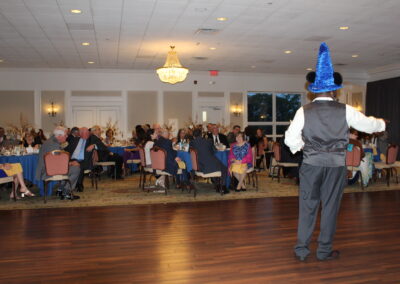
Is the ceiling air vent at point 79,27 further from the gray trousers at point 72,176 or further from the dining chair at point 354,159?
the dining chair at point 354,159

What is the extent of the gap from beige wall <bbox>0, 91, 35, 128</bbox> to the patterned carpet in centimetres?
667

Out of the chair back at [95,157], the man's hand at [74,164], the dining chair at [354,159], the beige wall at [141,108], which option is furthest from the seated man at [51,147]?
the beige wall at [141,108]

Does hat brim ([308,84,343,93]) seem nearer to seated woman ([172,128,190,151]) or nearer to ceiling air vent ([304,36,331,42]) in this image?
seated woman ([172,128,190,151])

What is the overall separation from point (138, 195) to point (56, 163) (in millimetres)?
1666

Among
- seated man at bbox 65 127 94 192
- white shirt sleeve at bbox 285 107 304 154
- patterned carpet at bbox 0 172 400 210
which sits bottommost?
patterned carpet at bbox 0 172 400 210

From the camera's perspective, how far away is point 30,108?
587 inches

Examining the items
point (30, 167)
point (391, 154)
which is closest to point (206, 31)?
point (30, 167)

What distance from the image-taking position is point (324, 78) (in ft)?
12.9

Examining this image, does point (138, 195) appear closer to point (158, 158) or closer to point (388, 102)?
point (158, 158)

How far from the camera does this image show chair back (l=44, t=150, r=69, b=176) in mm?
7062

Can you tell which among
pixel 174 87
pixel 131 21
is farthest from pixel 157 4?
pixel 174 87

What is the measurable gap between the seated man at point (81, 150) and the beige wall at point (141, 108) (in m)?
6.96

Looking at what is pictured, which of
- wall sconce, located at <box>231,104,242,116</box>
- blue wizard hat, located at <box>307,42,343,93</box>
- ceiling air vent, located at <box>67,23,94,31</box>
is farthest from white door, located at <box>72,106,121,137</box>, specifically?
blue wizard hat, located at <box>307,42,343,93</box>

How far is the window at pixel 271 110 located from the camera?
1722cm
